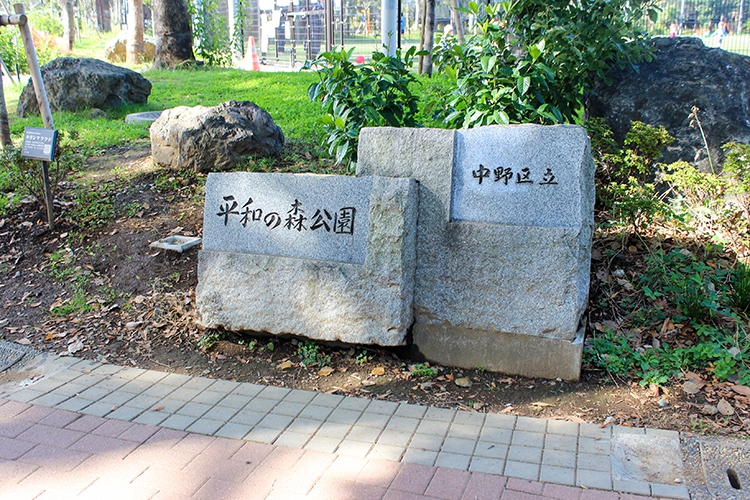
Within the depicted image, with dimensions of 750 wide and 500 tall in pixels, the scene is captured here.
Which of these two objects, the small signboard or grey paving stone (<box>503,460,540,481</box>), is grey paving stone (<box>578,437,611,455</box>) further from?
the small signboard

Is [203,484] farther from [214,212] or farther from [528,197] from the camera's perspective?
[528,197]

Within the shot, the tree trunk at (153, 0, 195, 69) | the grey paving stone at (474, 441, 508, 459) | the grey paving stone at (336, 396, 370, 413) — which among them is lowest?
the grey paving stone at (336, 396, 370, 413)

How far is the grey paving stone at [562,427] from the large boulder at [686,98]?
10.8 feet

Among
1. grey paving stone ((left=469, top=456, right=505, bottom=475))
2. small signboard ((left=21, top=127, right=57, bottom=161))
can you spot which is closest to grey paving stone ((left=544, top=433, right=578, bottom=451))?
grey paving stone ((left=469, top=456, right=505, bottom=475))

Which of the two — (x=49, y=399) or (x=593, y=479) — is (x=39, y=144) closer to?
(x=49, y=399)

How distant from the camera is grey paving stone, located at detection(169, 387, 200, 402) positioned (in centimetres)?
387

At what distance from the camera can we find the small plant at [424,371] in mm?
Answer: 4090

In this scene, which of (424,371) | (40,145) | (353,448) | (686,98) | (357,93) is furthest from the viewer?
(40,145)

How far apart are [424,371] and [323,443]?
1.01 metres

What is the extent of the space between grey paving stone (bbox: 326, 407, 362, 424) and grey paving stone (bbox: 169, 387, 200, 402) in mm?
915

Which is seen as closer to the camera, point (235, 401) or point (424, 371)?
point (235, 401)

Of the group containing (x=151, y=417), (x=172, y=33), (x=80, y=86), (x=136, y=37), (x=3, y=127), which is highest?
(x=136, y=37)

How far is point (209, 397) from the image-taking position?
3.87 m

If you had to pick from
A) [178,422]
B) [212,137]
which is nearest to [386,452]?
[178,422]
